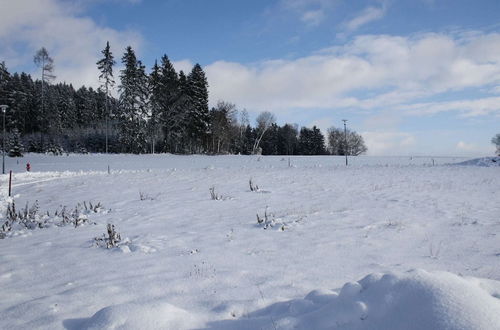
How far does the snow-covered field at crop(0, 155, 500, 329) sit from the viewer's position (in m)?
2.67

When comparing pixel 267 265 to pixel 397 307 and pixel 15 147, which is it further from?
pixel 15 147

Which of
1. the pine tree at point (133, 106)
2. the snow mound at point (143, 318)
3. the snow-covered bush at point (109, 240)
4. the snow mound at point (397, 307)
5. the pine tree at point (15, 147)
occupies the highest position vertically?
the pine tree at point (133, 106)

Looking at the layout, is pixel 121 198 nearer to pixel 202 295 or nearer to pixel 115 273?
pixel 115 273

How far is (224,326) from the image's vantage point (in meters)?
3.08

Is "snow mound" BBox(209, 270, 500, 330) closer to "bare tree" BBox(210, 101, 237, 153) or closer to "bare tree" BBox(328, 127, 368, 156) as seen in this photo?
"bare tree" BBox(210, 101, 237, 153)

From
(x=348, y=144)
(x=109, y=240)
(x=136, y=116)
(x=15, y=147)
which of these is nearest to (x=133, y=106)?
(x=136, y=116)

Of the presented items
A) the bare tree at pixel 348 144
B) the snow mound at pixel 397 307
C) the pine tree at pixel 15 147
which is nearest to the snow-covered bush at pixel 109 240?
the snow mound at pixel 397 307

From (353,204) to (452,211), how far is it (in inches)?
102

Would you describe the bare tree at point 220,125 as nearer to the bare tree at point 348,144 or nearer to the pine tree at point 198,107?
the pine tree at point 198,107

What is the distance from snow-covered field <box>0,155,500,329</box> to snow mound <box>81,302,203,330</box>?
0.01 meters

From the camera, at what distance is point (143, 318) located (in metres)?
2.99

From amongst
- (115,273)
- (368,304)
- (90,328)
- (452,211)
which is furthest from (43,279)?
(452,211)

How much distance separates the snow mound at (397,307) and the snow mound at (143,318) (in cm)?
31

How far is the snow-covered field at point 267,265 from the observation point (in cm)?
267
